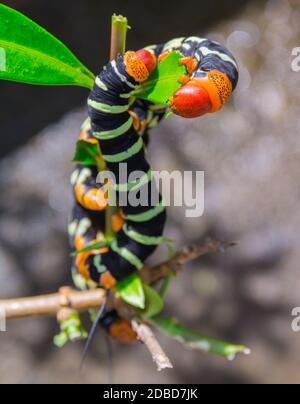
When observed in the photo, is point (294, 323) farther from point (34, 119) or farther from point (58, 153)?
point (34, 119)

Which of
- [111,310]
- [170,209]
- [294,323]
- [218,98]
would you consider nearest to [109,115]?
[218,98]

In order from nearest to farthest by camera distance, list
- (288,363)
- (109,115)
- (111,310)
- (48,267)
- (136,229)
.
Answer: (109,115) → (136,229) → (111,310) → (288,363) → (48,267)

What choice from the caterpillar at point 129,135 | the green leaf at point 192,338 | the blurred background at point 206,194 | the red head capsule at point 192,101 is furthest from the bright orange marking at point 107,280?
the blurred background at point 206,194

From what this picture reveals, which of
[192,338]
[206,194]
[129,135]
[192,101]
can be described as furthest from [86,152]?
[206,194]

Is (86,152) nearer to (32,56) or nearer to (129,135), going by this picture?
(129,135)

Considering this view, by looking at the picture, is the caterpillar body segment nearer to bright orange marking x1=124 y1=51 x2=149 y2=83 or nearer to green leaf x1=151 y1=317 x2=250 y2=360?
bright orange marking x1=124 y1=51 x2=149 y2=83

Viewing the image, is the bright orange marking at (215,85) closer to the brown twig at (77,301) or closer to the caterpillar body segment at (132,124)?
the caterpillar body segment at (132,124)

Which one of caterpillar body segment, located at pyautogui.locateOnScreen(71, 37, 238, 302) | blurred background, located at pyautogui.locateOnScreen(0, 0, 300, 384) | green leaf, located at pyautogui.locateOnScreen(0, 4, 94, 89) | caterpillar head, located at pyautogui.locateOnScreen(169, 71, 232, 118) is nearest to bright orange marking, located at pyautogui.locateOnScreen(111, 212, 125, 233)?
caterpillar body segment, located at pyautogui.locateOnScreen(71, 37, 238, 302)

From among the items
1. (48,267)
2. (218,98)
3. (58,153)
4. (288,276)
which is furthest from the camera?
(58,153)
